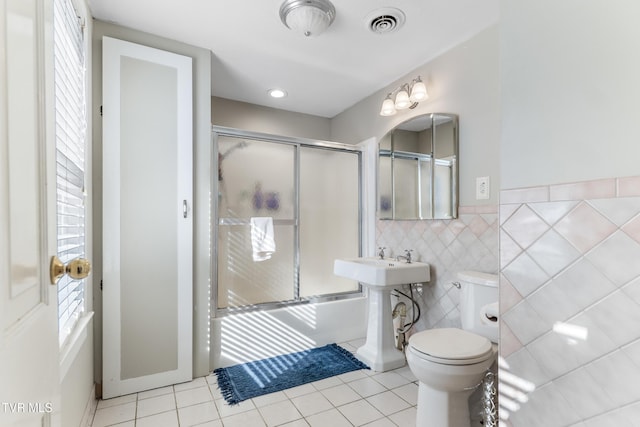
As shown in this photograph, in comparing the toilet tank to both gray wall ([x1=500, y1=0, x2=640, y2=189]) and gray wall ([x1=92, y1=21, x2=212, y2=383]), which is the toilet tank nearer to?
gray wall ([x1=500, y1=0, x2=640, y2=189])

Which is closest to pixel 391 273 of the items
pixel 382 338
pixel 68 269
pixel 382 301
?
pixel 382 301

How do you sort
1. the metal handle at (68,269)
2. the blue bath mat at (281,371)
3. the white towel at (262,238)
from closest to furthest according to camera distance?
1. the metal handle at (68,269)
2. the blue bath mat at (281,371)
3. the white towel at (262,238)

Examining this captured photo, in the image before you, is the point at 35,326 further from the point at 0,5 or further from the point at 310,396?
the point at 310,396

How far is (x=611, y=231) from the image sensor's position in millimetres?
895

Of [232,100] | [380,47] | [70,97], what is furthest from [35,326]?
[232,100]

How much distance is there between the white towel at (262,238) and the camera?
273cm

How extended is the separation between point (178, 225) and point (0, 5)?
6.12ft

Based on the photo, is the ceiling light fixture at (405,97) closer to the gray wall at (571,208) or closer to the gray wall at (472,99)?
the gray wall at (472,99)

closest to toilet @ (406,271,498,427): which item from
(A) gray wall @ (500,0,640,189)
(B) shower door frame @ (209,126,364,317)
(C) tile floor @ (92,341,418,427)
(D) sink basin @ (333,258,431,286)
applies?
(C) tile floor @ (92,341,418,427)

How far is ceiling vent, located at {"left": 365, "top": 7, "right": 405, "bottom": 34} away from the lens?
1934mm

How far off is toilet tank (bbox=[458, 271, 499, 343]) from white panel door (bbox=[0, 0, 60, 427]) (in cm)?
187

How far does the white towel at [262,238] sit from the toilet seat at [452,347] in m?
1.48

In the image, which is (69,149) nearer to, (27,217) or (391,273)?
(27,217)

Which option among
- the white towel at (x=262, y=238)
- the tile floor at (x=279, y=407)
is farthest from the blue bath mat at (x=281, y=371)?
the white towel at (x=262, y=238)
